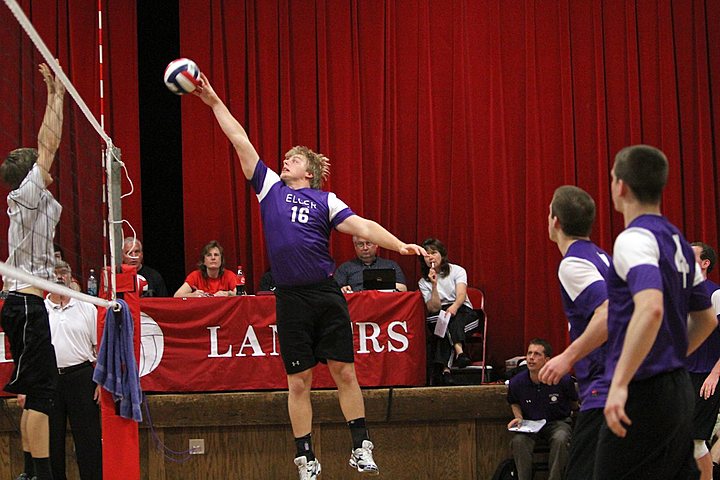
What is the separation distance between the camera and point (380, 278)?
9398 millimetres

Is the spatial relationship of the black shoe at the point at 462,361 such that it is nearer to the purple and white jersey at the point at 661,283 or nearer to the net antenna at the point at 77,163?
the net antenna at the point at 77,163

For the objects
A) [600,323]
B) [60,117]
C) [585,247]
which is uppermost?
[60,117]

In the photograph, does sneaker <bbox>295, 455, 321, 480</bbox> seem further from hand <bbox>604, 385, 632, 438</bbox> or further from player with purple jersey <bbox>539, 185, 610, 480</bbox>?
hand <bbox>604, 385, 632, 438</bbox>

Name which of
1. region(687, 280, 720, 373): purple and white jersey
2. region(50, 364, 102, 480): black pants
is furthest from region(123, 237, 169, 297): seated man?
region(687, 280, 720, 373): purple and white jersey

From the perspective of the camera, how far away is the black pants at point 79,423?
27.7ft

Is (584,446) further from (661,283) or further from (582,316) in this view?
(661,283)

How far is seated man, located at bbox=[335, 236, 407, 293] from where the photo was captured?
10.1 meters

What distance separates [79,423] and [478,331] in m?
4.04

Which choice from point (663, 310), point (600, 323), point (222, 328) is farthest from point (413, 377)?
point (663, 310)

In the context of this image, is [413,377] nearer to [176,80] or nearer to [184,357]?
[184,357]

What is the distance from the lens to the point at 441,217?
37.0 feet

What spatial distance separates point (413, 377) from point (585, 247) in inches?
186

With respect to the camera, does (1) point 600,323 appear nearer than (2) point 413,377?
Yes

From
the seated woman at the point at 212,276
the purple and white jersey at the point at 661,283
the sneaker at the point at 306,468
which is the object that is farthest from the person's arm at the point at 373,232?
the seated woman at the point at 212,276
